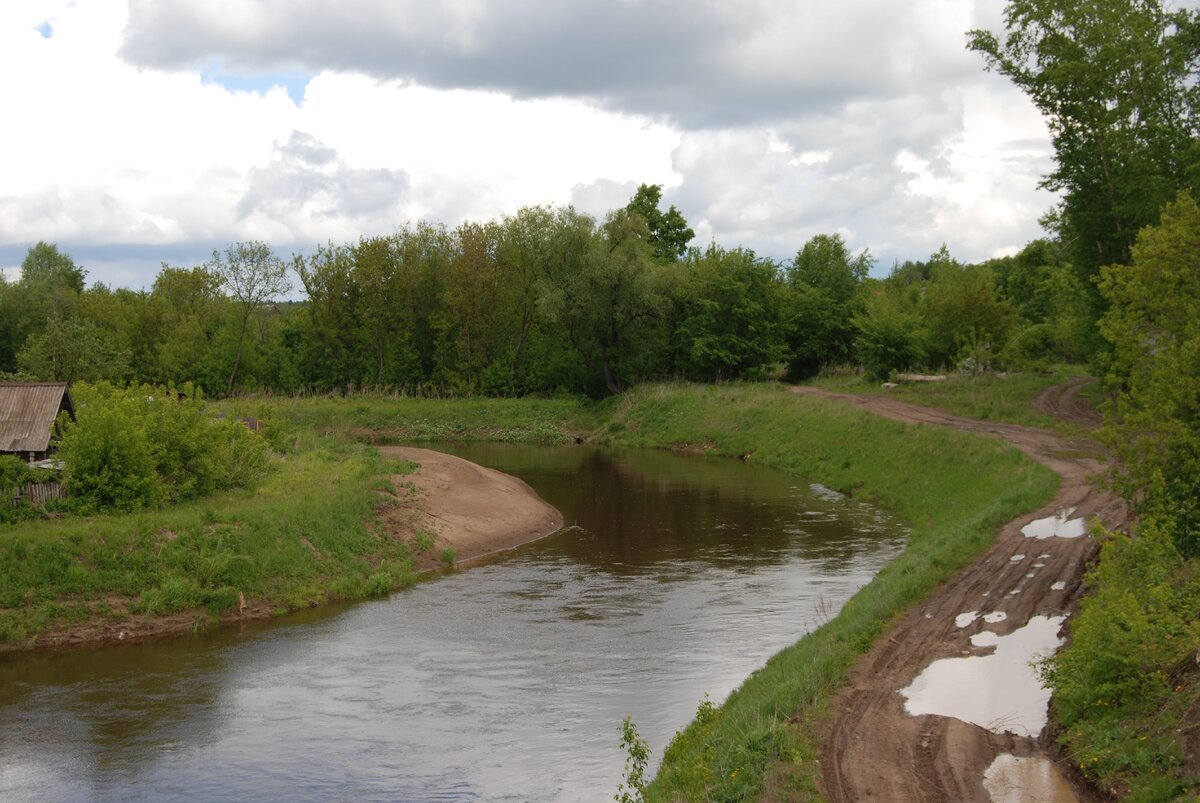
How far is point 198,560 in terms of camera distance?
2555cm

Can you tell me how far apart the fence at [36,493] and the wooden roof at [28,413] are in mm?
3362

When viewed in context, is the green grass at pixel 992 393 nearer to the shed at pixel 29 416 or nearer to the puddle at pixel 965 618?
the puddle at pixel 965 618

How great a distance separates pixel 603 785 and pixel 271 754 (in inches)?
218

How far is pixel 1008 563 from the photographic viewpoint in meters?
23.4

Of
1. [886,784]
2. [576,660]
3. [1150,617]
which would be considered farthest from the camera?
[576,660]

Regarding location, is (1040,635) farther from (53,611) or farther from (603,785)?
(53,611)

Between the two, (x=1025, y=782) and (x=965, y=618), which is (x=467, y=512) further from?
(x=1025, y=782)

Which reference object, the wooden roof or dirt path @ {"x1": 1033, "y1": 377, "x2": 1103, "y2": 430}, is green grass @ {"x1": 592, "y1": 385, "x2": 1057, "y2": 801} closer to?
dirt path @ {"x1": 1033, "y1": 377, "x2": 1103, "y2": 430}

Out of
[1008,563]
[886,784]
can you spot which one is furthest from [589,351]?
[886,784]

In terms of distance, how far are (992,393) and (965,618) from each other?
3426 cm

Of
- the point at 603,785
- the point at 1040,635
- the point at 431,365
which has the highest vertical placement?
the point at 431,365

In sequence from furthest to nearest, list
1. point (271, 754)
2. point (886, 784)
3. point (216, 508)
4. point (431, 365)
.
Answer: point (431, 365), point (216, 508), point (271, 754), point (886, 784)

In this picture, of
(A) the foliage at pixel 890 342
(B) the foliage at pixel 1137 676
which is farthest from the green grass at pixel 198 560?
(A) the foliage at pixel 890 342

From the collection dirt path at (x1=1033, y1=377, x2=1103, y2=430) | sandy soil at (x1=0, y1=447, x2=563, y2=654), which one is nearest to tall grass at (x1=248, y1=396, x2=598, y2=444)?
sandy soil at (x1=0, y1=447, x2=563, y2=654)
